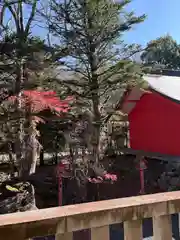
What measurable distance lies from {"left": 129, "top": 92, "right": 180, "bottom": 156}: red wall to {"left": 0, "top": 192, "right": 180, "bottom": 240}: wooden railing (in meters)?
7.99

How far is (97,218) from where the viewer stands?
46.8 inches

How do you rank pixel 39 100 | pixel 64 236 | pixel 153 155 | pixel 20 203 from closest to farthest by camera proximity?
pixel 64 236, pixel 20 203, pixel 39 100, pixel 153 155

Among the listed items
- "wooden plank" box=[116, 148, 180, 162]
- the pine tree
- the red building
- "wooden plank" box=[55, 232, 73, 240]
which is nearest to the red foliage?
the pine tree

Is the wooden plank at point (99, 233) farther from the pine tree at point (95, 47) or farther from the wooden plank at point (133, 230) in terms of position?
the pine tree at point (95, 47)

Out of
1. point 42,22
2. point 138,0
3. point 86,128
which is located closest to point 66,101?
point 86,128

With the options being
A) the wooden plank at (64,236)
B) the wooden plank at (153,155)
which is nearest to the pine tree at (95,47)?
the wooden plank at (153,155)

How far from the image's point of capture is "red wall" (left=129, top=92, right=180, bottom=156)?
31.2 ft

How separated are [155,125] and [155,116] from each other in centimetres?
35

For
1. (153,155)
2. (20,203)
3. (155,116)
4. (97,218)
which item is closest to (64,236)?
(97,218)

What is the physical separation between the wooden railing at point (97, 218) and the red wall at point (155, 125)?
7990 millimetres

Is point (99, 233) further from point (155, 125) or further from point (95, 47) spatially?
point (155, 125)

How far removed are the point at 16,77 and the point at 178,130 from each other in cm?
562

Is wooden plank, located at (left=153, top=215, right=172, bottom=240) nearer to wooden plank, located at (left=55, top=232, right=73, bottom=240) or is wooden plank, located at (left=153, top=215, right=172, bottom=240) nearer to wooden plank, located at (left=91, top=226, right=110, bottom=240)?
wooden plank, located at (left=91, top=226, right=110, bottom=240)

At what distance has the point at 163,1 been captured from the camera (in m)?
10.8
